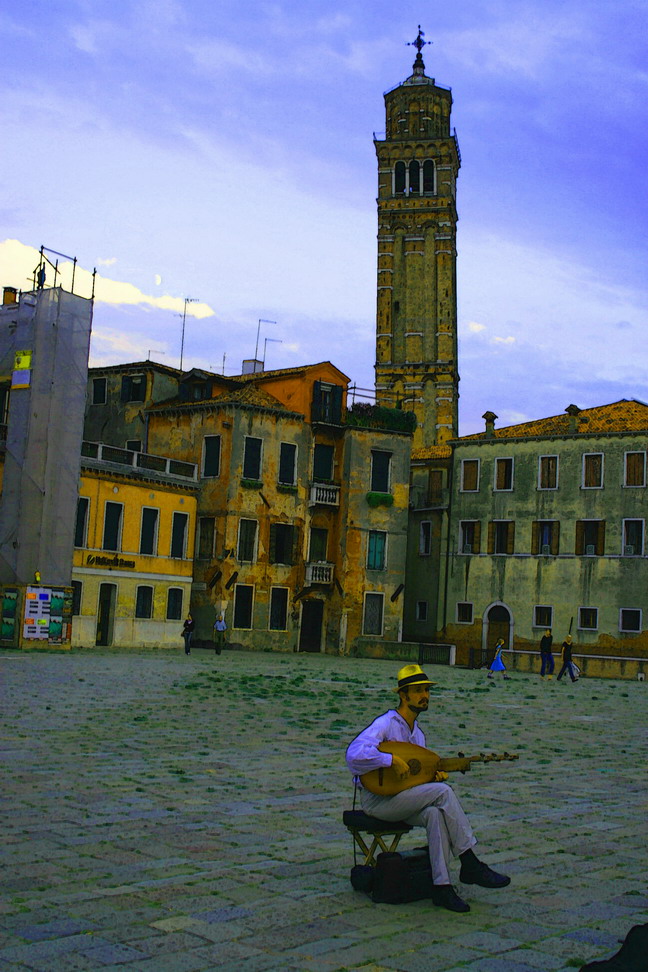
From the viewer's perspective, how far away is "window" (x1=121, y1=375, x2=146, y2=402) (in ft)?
153

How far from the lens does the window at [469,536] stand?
166 feet

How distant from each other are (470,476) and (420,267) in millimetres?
30968

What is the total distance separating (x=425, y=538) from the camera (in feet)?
176

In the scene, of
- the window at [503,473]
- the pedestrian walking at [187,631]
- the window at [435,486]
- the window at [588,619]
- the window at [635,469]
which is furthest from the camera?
the window at [435,486]

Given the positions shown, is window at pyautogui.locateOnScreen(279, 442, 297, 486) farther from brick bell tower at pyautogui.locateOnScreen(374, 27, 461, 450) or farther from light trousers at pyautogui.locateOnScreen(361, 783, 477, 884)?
Answer: light trousers at pyautogui.locateOnScreen(361, 783, 477, 884)

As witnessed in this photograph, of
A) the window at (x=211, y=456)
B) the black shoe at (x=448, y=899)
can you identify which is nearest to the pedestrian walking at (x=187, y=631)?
the window at (x=211, y=456)

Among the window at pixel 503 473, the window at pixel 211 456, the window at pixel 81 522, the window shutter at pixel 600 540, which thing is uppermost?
the window at pixel 503 473

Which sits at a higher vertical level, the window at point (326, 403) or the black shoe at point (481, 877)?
the window at point (326, 403)

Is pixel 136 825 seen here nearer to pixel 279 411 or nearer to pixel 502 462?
pixel 279 411

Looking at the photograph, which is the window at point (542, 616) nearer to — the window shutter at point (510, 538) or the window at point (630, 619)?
the window shutter at point (510, 538)

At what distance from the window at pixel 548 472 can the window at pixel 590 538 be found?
7.36 ft

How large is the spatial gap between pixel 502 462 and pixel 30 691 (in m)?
35.2

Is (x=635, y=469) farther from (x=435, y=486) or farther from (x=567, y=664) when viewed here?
(x=567, y=664)

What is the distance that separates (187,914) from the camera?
571cm
